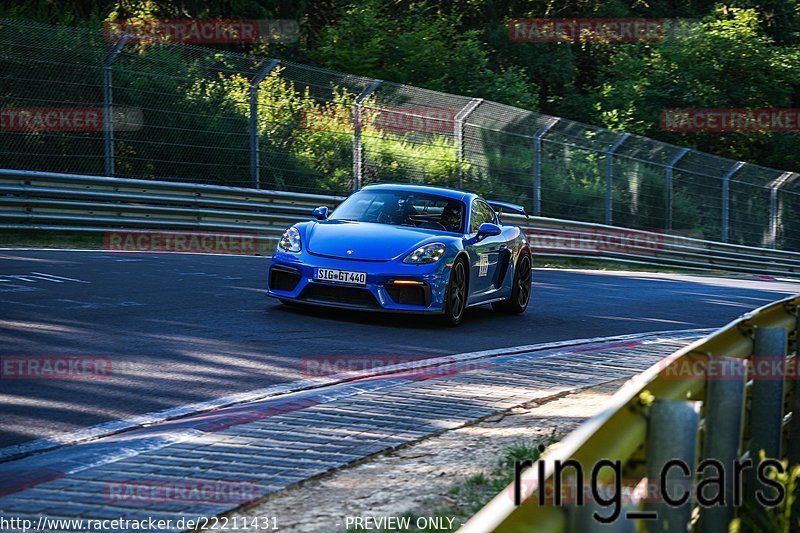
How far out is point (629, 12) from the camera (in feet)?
161

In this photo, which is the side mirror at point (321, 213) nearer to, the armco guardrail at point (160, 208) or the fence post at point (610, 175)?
the armco guardrail at point (160, 208)

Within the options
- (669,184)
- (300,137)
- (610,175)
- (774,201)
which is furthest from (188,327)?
(774,201)

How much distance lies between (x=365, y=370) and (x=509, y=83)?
104ft

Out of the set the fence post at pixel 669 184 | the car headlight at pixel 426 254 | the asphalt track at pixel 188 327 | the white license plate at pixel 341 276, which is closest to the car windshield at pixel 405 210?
the car headlight at pixel 426 254

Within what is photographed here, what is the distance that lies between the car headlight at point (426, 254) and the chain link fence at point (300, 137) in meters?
8.30

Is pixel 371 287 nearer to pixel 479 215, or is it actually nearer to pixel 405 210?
pixel 405 210

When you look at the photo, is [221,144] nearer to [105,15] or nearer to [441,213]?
[441,213]

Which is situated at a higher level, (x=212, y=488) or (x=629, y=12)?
(x=629, y=12)

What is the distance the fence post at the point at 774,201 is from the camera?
32094mm

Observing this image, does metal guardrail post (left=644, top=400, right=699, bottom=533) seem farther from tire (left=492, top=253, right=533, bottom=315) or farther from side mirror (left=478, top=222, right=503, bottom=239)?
tire (left=492, top=253, right=533, bottom=315)

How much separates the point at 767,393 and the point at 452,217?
748 centimetres

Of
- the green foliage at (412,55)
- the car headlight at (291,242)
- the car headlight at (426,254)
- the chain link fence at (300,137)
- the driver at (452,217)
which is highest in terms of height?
the green foliage at (412,55)

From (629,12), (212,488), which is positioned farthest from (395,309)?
(629,12)

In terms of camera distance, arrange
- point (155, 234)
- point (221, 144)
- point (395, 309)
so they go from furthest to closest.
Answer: point (221, 144) < point (155, 234) < point (395, 309)
